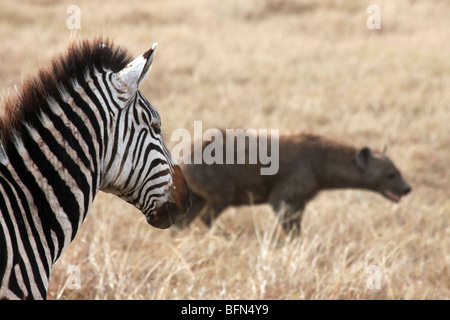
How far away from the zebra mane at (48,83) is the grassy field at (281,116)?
0.40 feet

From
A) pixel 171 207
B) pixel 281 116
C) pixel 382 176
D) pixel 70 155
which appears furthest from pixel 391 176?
pixel 70 155

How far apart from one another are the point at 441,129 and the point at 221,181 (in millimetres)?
5080

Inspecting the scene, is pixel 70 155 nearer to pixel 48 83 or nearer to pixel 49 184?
pixel 49 184

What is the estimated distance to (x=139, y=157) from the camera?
118 inches

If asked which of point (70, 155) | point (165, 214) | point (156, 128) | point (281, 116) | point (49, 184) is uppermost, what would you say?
point (281, 116)

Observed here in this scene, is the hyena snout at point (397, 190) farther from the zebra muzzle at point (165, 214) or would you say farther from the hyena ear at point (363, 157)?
the zebra muzzle at point (165, 214)

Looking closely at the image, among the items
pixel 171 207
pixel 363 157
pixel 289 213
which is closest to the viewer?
pixel 171 207

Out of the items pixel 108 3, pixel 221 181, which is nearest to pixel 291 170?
pixel 221 181

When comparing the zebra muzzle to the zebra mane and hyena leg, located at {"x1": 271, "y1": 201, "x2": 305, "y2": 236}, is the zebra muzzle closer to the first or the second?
the zebra mane

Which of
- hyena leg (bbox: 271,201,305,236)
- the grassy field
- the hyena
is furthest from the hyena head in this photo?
hyena leg (bbox: 271,201,305,236)

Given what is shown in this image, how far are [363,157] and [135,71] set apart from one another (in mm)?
5800

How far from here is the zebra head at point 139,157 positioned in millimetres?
2920

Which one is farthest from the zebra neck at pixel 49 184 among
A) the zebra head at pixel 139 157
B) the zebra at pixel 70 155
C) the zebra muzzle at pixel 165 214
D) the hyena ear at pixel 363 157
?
the hyena ear at pixel 363 157

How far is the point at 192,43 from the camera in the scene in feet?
46.0
